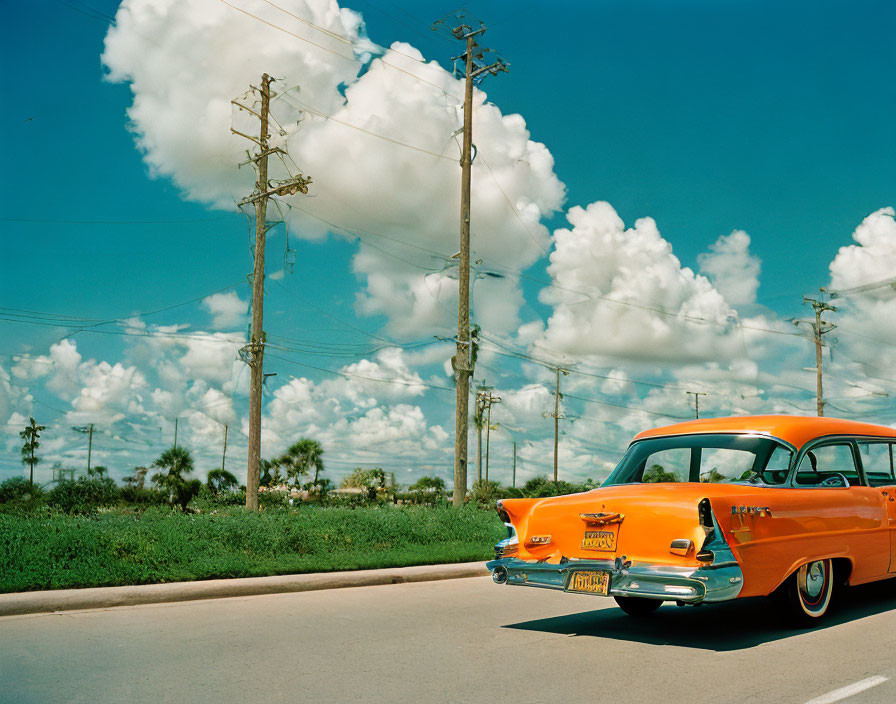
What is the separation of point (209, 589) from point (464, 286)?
13.1m

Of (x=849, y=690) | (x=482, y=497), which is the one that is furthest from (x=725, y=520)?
(x=482, y=497)

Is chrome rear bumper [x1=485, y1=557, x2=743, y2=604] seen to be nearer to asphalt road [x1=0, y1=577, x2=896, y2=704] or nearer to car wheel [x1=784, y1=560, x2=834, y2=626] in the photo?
asphalt road [x1=0, y1=577, x2=896, y2=704]

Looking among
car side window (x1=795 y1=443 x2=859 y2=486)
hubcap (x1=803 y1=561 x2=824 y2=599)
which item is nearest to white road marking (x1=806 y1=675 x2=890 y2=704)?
hubcap (x1=803 y1=561 x2=824 y2=599)

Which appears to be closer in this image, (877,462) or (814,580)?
(814,580)

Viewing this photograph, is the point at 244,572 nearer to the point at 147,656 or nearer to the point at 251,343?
the point at 147,656

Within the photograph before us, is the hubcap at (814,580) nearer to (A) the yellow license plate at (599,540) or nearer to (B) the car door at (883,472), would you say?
(B) the car door at (883,472)

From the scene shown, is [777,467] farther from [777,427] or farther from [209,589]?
[209,589]

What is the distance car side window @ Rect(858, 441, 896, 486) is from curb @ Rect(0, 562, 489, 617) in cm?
596

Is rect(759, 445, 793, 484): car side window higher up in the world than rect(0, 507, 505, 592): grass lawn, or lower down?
higher up

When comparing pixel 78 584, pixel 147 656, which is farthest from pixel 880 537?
pixel 78 584

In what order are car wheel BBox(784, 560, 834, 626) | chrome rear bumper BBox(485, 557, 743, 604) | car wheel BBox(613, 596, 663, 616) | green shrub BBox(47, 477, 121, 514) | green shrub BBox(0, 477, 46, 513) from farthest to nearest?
1. green shrub BBox(0, 477, 46, 513)
2. green shrub BBox(47, 477, 121, 514)
3. car wheel BBox(613, 596, 663, 616)
4. car wheel BBox(784, 560, 834, 626)
5. chrome rear bumper BBox(485, 557, 743, 604)

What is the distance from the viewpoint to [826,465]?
7965mm

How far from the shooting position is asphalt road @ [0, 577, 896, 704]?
534 cm

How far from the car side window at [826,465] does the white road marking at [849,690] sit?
7.11ft
